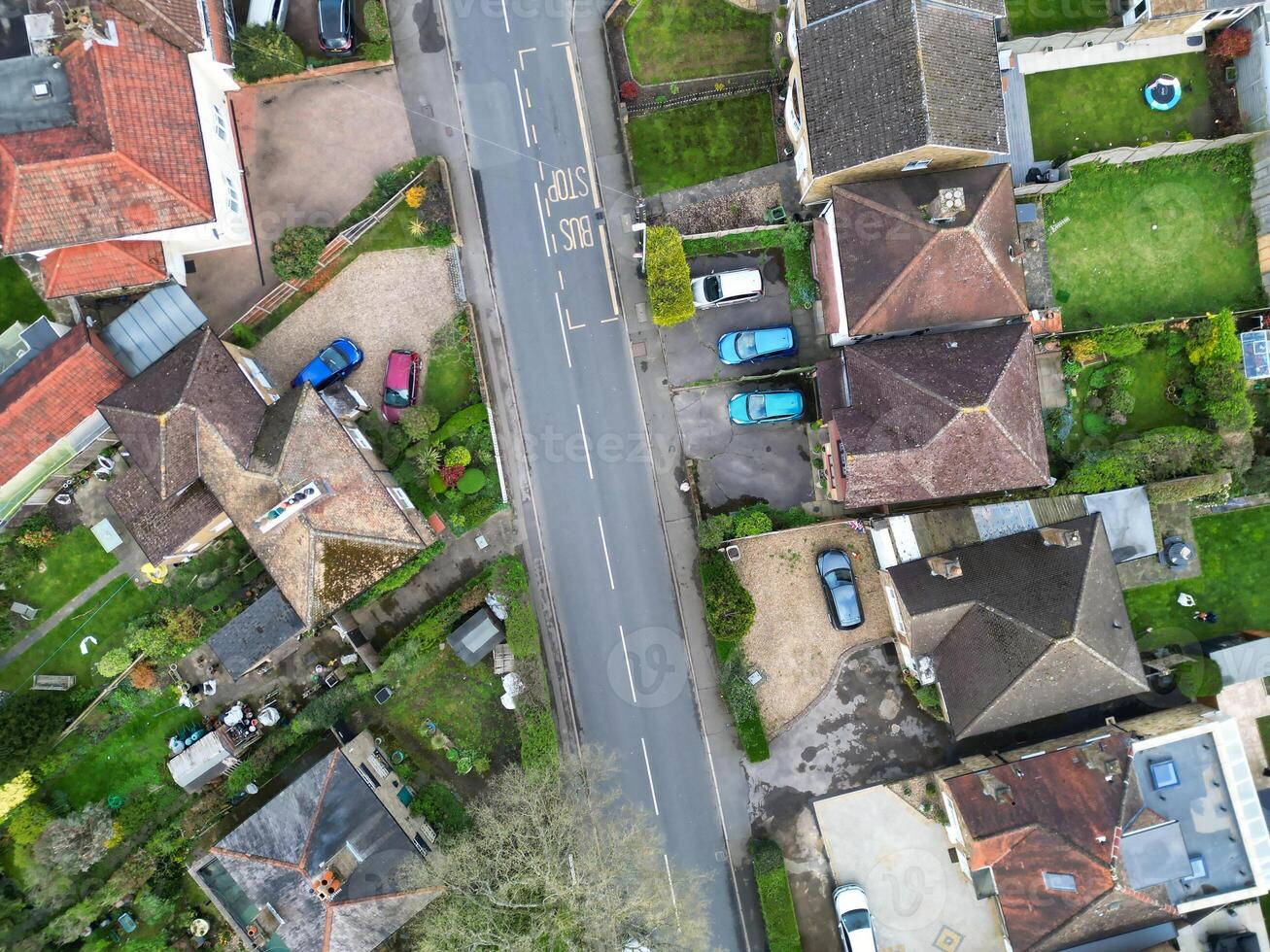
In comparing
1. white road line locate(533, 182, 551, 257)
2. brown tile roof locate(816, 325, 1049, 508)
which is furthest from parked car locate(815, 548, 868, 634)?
white road line locate(533, 182, 551, 257)

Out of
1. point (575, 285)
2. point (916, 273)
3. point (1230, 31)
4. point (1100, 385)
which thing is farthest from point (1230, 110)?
point (575, 285)

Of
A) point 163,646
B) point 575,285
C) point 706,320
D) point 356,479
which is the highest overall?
point 575,285

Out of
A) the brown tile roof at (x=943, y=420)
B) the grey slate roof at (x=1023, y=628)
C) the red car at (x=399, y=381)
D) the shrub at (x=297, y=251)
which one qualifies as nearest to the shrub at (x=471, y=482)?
the red car at (x=399, y=381)

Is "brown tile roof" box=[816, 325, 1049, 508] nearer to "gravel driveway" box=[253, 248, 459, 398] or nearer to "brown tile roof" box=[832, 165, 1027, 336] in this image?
"brown tile roof" box=[832, 165, 1027, 336]

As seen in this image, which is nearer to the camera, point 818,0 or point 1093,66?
point 818,0

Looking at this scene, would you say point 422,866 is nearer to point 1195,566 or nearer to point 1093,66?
point 1195,566

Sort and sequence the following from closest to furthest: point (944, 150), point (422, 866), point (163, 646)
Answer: point (944, 150) < point (422, 866) < point (163, 646)

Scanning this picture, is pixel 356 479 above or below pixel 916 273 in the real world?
below
